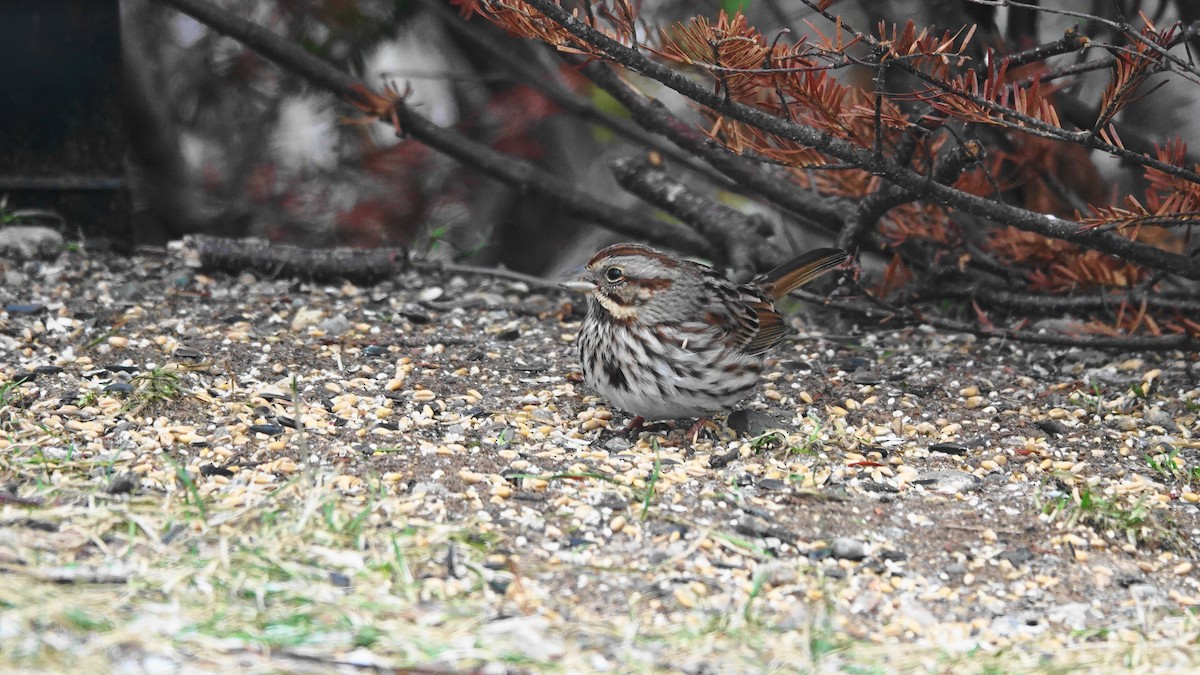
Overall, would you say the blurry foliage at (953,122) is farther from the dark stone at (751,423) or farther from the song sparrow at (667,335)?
the dark stone at (751,423)

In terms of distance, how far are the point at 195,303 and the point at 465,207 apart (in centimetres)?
241

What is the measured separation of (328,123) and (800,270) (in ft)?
12.6

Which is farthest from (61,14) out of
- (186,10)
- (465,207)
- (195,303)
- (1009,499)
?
(1009,499)

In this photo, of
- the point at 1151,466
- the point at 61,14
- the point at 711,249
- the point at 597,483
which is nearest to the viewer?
the point at 597,483

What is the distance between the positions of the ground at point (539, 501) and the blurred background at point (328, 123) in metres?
0.72

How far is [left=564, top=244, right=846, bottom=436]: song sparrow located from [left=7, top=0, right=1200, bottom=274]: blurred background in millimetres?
1283

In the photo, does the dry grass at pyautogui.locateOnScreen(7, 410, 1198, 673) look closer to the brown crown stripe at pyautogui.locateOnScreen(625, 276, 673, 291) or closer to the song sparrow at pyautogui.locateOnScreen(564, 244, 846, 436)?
the song sparrow at pyautogui.locateOnScreen(564, 244, 846, 436)

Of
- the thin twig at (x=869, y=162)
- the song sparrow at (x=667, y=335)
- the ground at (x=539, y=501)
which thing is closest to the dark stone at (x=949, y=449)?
the ground at (x=539, y=501)

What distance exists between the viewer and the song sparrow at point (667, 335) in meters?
4.06

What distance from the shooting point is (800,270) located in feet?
15.6

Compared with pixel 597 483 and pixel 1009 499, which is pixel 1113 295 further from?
pixel 597 483

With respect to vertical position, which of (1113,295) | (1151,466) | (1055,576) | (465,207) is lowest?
(1055,576)

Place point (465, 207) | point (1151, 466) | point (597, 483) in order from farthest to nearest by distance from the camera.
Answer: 1. point (465, 207)
2. point (1151, 466)
3. point (597, 483)

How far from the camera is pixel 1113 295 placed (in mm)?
4871
